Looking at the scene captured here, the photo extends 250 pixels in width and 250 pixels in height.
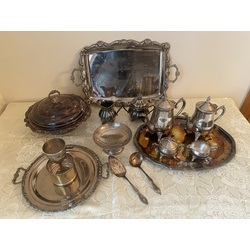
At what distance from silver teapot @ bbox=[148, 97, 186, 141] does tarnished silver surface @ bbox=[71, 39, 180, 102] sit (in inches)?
7.1

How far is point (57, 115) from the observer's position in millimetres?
786

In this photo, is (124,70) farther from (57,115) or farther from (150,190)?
(150,190)

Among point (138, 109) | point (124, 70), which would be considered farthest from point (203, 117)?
point (124, 70)

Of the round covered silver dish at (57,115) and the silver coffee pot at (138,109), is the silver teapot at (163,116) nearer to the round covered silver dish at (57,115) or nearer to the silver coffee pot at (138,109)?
the silver coffee pot at (138,109)

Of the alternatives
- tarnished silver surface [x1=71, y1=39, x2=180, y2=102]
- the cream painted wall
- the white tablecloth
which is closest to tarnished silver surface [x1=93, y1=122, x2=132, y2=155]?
the white tablecloth

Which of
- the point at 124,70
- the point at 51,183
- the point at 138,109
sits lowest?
the point at 51,183

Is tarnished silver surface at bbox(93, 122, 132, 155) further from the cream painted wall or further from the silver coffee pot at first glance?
the cream painted wall
